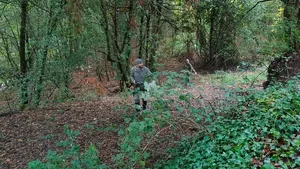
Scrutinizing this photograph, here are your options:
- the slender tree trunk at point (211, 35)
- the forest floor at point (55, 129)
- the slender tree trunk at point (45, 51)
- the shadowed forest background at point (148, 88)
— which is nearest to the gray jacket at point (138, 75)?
the shadowed forest background at point (148, 88)

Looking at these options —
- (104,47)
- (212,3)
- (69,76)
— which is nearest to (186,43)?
(212,3)

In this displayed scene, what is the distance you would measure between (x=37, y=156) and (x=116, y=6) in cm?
521

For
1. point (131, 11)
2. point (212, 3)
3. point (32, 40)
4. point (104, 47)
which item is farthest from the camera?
point (212, 3)

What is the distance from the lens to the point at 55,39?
9.59 m

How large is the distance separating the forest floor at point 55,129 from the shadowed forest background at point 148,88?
3 centimetres

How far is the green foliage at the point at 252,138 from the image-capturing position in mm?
3975

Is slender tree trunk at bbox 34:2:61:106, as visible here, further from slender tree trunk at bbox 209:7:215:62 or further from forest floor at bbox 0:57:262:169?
slender tree trunk at bbox 209:7:215:62

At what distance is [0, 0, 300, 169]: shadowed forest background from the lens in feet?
14.8

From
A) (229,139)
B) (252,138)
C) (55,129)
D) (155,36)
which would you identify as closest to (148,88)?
(229,139)

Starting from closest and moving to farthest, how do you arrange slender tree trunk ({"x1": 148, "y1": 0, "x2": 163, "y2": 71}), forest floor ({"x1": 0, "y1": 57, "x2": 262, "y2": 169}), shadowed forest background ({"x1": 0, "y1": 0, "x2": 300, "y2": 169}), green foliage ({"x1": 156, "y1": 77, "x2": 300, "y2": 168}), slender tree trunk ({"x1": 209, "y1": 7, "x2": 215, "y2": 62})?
green foliage ({"x1": 156, "y1": 77, "x2": 300, "y2": 168})
shadowed forest background ({"x1": 0, "y1": 0, "x2": 300, "y2": 169})
forest floor ({"x1": 0, "y1": 57, "x2": 262, "y2": 169})
slender tree trunk ({"x1": 148, "y1": 0, "x2": 163, "y2": 71})
slender tree trunk ({"x1": 209, "y1": 7, "x2": 215, "y2": 62})

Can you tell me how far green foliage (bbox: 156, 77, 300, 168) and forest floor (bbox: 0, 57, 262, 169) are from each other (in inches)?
39.3

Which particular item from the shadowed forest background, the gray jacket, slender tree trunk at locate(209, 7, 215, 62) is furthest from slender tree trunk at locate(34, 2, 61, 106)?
slender tree trunk at locate(209, 7, 215, 62)

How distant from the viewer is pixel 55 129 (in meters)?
8.10

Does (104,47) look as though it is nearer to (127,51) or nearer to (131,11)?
(127,51)
